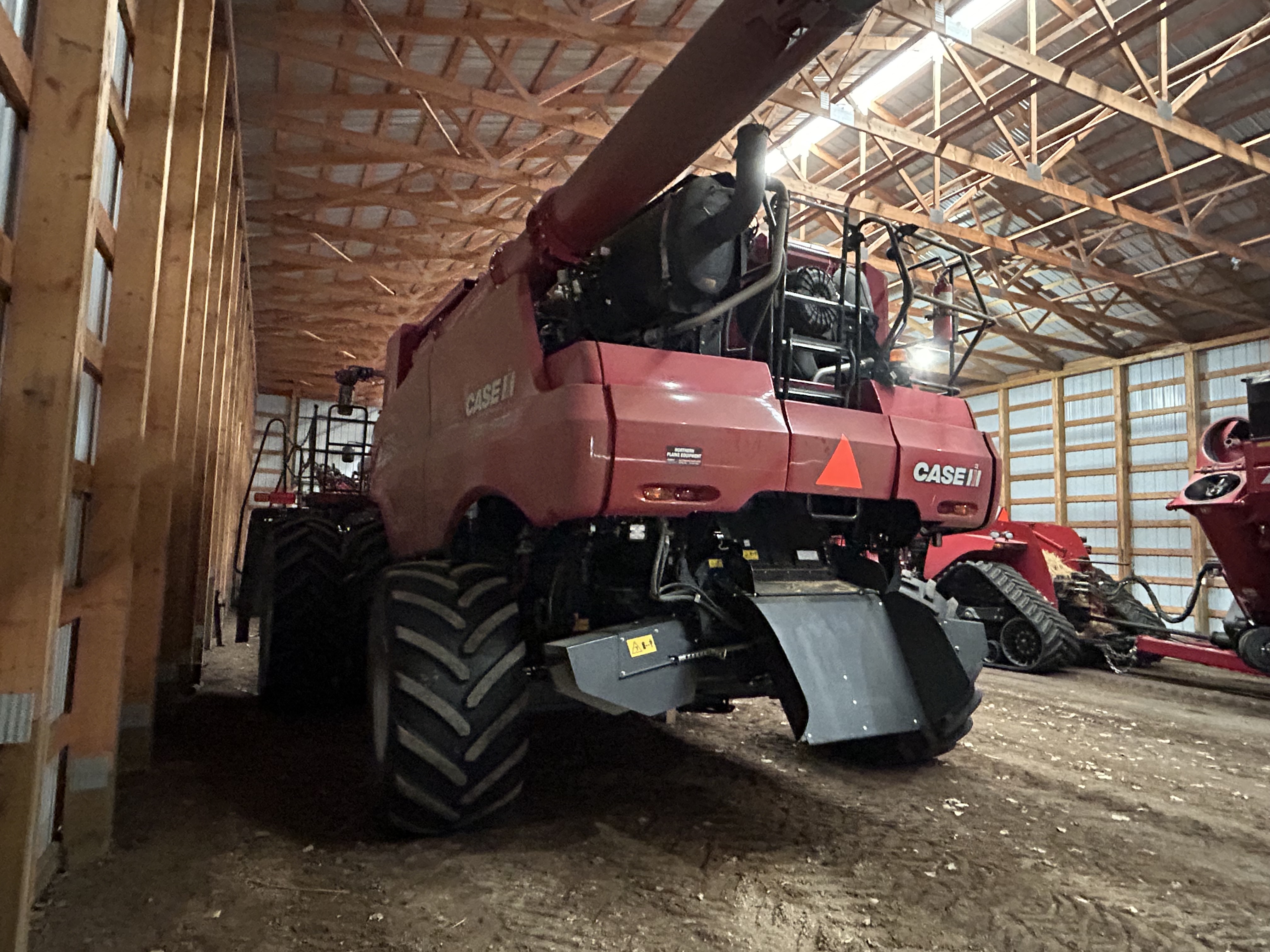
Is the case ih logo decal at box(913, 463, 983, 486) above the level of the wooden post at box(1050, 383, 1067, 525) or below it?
below

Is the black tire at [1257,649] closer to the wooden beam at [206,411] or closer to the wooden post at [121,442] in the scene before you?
the wooden post at [121,442]

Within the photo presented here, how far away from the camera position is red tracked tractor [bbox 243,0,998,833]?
281cm

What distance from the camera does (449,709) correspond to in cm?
291

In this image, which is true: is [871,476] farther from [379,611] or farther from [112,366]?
[112,366]

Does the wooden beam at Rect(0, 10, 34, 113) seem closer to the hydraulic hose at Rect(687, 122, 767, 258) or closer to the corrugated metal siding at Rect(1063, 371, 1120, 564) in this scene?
the hydraulic hose at Rect(687, 122, 767, 258)

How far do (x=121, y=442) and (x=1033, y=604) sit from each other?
7313mm

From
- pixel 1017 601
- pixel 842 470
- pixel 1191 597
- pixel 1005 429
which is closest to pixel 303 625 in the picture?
pixel 842 470

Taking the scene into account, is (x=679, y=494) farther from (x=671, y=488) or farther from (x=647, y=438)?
(x=647, y=438)

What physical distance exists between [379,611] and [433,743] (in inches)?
25.8

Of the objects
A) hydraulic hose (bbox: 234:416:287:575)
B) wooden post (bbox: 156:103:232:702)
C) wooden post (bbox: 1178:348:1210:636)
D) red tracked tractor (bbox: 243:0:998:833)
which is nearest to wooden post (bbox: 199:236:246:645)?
hydraulic hose (bbox: 234:416:287:575)

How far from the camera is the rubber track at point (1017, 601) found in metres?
7.45

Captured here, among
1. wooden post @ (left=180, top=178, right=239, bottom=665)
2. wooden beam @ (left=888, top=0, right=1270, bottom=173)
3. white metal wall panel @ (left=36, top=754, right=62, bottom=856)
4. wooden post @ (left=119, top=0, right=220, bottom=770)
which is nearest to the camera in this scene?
white metal wall panel @ (left=36, top=754, right=62, bottom=856)

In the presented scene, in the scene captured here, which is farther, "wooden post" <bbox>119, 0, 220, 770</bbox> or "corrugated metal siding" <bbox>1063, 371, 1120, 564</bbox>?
"corrugated metal siding" <bbox>1063, 371, 1120, 564</bbox>

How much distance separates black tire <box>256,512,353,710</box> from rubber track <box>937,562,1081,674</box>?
17.8 ft
